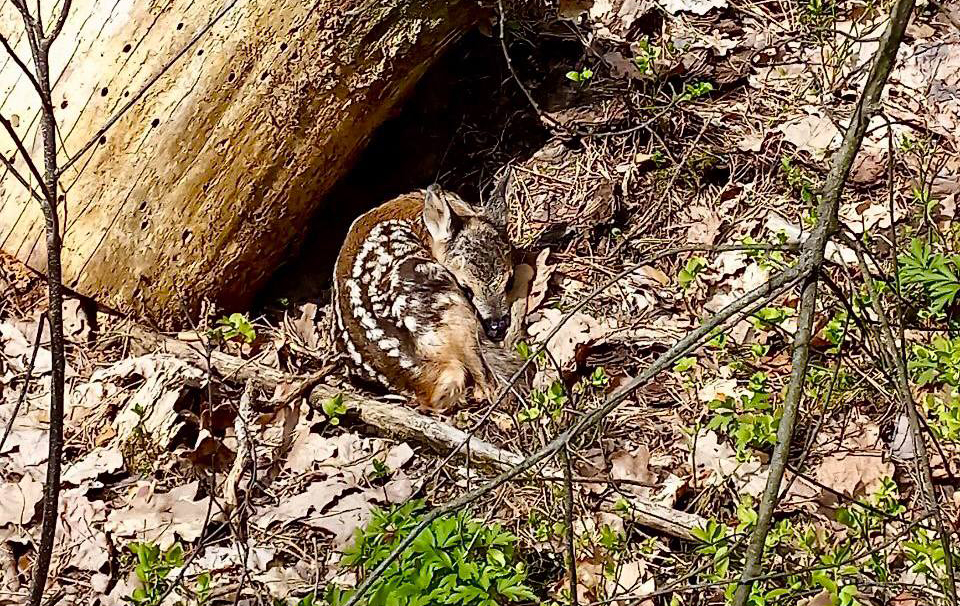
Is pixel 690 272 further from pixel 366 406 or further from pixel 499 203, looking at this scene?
pixel 366 406

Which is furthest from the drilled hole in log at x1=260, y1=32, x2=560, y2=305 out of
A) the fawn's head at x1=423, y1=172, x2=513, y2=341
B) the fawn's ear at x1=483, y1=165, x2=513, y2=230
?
the fawn's head at x1=423, y1=172, x2=513, y2=341

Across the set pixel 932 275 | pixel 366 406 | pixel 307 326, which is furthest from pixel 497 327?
pixel 932 275

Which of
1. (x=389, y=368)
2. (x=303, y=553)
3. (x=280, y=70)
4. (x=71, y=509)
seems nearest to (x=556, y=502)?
(x=303, y=553)

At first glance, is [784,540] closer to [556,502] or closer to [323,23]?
[556,502]

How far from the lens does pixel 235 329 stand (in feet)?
17.2

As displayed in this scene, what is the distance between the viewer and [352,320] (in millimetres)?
5156

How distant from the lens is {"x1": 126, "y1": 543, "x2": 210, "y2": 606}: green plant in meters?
3.52

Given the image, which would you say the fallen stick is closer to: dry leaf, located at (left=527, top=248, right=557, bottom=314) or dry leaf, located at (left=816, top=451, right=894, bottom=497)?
dry leaf, located at (left=816, top=451, right=894, bottom=497)

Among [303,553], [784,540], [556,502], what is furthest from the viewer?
[303,553]

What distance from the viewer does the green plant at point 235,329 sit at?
5223 mm

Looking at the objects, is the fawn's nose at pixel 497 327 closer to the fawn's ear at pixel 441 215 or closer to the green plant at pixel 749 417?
the fawn's ear at pixel 441 215

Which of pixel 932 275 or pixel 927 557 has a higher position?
pixel 932 275

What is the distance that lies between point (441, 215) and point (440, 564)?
108 inches

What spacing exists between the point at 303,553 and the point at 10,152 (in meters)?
2.69
